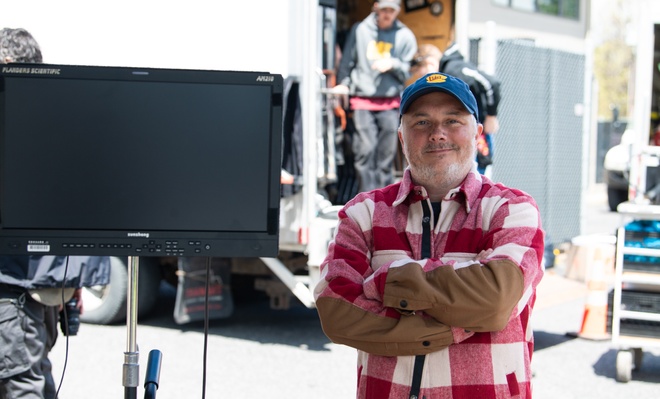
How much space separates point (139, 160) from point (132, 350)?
2.16 ft

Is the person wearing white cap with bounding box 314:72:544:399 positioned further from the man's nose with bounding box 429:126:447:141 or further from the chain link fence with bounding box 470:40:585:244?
the chain link fence with bounding box 470:40:585:244

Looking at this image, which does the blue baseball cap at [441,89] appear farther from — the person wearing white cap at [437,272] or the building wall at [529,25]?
the building wall at [529,25]

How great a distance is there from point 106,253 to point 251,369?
4235mm

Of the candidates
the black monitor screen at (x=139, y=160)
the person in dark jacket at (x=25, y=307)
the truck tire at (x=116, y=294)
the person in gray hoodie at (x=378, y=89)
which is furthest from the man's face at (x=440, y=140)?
the truck tire at (x=116, y=294)

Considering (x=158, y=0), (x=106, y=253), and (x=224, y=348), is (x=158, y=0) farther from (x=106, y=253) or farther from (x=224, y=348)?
(x=106, y=253)

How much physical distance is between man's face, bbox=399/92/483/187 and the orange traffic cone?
509 cm

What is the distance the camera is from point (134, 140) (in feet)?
8.84

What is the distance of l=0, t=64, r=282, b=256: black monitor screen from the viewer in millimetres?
2674

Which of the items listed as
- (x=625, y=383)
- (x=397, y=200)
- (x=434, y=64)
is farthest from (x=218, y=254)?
(x=434, y=64)

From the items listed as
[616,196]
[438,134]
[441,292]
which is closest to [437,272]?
[441,292]

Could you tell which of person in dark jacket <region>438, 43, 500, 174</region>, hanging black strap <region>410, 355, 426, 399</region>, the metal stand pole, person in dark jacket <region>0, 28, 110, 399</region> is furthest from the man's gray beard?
person in dark jacket <region>438, 43, 500, 174</region>

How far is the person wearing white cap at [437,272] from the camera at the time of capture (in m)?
2.57

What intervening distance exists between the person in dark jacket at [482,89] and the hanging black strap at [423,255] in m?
4.64

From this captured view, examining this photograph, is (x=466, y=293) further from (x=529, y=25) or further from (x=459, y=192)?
(x=529, y=25)
